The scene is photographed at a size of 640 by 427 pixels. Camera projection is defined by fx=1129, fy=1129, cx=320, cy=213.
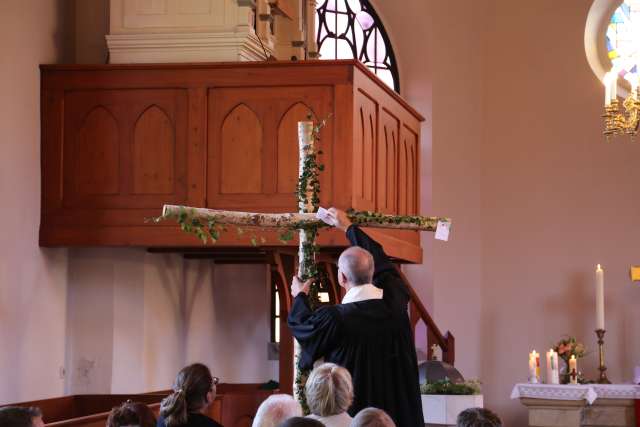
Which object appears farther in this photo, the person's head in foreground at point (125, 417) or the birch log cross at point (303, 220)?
the birch log cross at point (303, 220)

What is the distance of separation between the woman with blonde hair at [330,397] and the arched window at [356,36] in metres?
9.99

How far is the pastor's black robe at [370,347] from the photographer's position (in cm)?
579

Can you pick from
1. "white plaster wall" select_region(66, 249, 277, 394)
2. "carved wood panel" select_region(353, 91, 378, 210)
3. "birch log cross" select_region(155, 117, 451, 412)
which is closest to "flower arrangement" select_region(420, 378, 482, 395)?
"carved wood panel" select_region(353, 91, 378, 210)

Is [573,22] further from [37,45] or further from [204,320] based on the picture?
[37,45]

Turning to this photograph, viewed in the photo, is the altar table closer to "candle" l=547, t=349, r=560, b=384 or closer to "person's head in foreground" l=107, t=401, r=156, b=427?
"candle" l=547, t=349, r=560, b=384

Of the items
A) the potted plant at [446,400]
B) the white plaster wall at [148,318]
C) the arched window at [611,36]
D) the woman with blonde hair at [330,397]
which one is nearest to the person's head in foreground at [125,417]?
the woman with blonde hair at [330,397]

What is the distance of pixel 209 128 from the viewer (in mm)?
8969

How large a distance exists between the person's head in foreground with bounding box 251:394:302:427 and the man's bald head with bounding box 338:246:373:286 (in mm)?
1031

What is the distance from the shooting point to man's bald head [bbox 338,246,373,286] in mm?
5734

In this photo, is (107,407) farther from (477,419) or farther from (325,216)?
(477,419)

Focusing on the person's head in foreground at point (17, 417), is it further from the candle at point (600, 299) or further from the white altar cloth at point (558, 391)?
the candle at point (600, 299)

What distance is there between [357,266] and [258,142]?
3.37m

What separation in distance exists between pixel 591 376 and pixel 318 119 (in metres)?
6.92

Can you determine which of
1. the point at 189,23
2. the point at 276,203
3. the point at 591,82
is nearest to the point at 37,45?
the point at 189,23
